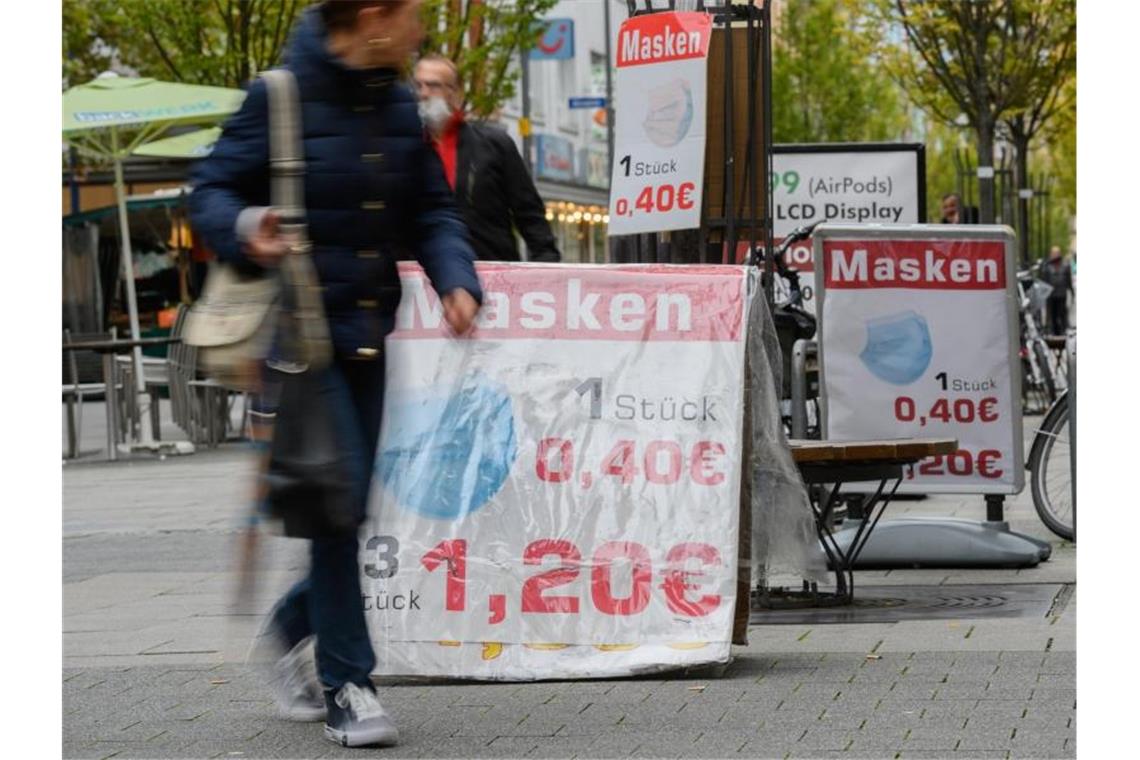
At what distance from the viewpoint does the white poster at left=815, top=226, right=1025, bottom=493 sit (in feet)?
28.2

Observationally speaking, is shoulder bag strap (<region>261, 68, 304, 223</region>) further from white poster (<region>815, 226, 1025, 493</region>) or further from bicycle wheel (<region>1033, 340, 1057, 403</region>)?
bicycle wheel (<region>1033, 340, 1057, 403</region>)

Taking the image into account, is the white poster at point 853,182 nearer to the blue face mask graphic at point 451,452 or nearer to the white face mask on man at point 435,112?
the white face mask on man at point 435,112

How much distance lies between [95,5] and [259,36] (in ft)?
21.0

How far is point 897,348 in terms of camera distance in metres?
8.67

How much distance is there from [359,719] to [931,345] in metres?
4.13

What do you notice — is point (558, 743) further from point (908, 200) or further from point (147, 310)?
point (147, 310)

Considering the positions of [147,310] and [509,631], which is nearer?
[509,631]

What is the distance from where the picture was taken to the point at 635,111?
8.94 meters

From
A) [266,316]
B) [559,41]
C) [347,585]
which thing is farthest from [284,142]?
[559,41]

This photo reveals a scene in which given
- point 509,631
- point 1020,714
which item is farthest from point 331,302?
point 1020,714

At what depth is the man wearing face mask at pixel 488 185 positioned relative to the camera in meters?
8.06

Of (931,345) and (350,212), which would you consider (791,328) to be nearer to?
A: (931,345)

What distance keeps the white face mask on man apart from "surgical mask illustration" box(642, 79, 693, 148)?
109 centimetres

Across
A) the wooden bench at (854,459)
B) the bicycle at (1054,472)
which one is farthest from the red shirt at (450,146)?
the bicycle at (1054,472)
